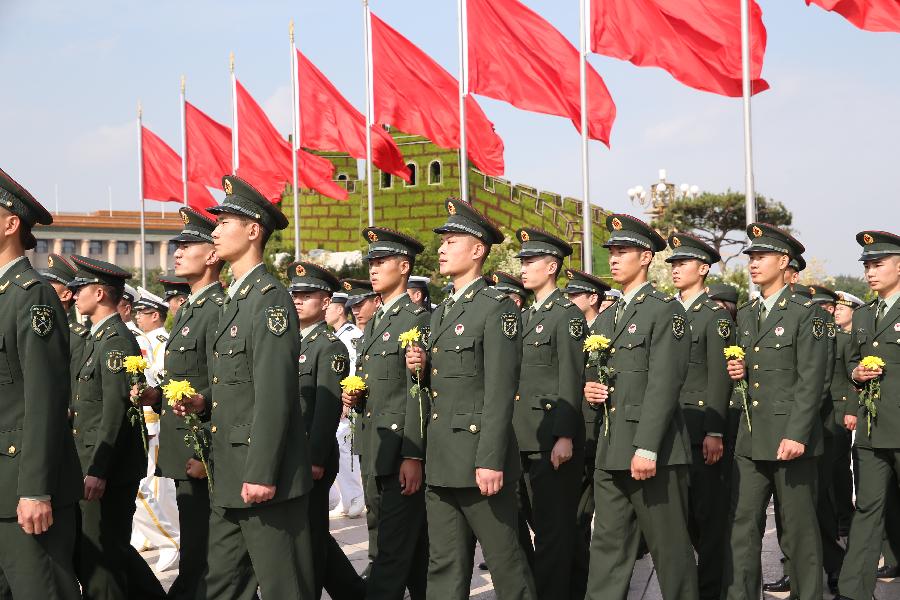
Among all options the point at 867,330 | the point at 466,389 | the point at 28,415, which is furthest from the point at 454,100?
the point at 28,415

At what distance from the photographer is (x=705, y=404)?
7.34 m

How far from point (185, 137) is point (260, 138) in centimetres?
261

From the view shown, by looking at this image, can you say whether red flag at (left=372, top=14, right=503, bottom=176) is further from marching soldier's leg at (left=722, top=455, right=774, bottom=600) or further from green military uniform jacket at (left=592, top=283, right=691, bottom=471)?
green military uniform jacket at (left=592, top=283, right=691, bottom=471)

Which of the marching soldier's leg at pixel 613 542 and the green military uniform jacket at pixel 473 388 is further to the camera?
the marching soldier's leg at pixel 613 542

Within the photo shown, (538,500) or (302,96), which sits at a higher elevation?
(302,96)

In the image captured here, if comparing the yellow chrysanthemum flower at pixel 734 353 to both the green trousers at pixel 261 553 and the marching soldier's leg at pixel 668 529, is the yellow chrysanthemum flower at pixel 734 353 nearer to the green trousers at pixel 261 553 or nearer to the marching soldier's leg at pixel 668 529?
the marching soldier's leg at pixel 668 529

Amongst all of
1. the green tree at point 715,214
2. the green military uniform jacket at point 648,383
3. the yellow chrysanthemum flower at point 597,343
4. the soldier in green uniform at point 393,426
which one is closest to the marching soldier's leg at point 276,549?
the soldier in green uniform at point 393,426

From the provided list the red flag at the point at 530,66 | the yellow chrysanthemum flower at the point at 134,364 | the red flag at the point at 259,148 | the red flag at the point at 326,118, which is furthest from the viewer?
the red flag at the point at 259,148

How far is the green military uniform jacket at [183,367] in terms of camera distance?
618cm

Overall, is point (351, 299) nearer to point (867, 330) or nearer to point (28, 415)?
point (867, 330)

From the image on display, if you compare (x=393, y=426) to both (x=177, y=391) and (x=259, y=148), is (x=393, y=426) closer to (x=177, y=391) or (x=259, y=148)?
(x=177, y=391)

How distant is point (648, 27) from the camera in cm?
1464

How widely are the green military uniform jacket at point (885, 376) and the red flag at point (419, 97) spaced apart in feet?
38.2

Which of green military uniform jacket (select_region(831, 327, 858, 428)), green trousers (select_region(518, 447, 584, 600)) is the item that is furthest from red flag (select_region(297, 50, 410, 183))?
green trousers (select_region(518, 447, 584, 600))
